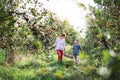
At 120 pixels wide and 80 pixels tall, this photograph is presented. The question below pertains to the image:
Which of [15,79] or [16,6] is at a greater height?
[16,6]

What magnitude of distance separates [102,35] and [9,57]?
16.8 meters

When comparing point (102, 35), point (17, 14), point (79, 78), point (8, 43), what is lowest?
point (79, 78)

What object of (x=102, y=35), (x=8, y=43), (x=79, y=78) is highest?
(x=8, y=43)

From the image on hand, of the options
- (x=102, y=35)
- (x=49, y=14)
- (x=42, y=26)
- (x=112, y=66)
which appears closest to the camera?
(x=112, y=66)

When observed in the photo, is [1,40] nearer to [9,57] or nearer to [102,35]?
[9,57]

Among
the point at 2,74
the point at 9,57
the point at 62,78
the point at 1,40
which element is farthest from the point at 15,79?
the point at 62,78

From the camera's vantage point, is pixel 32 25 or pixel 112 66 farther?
pixel 32 25

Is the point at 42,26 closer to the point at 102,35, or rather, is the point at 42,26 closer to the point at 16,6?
the point at 16,6

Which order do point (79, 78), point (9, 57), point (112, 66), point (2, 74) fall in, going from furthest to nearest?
point (9, 57)
point (2, 74)
point (79, 78)
point (112, 66)

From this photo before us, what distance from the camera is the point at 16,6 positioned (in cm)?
986

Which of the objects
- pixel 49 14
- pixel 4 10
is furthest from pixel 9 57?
pixel 4 10

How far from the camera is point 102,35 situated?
4.86 feet

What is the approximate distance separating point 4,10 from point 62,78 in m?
7.56

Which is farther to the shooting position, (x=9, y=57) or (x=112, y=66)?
(x=9, y=57)
